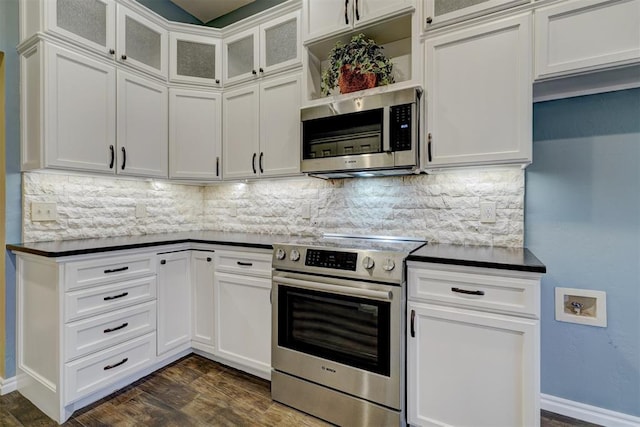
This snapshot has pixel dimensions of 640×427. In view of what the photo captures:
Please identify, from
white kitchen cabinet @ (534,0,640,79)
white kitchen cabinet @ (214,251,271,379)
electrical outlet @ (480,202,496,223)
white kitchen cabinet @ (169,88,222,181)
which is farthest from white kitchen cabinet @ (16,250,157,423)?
white kitchen cabinet @ (534,0,640,79)

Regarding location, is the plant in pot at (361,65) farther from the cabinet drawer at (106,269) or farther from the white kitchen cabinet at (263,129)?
the cabinet drawer at (106,269)

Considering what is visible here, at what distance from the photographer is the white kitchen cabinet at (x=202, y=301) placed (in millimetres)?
2510

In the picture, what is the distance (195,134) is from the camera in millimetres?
2844

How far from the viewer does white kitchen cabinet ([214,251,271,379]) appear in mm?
2242

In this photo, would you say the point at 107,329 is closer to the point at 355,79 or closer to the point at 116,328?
the point at 116,328

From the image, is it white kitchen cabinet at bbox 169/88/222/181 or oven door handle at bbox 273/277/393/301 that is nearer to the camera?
oven door handle at bbox 273/277/393/301

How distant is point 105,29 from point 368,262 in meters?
2.49

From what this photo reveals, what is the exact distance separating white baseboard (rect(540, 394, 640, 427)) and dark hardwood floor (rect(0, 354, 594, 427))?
0.04 m

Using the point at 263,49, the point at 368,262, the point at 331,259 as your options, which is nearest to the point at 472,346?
the point at 368,262

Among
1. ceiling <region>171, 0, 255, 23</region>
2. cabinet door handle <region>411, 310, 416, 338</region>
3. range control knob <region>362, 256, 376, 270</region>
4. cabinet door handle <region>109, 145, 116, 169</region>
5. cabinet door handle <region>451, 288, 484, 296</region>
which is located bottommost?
cabinet door handle <region>411, 310, 416, 338</region>

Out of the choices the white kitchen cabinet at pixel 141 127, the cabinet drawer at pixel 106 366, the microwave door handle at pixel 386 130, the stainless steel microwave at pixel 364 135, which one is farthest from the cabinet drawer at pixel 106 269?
the microwave door handle at pixel 386 130

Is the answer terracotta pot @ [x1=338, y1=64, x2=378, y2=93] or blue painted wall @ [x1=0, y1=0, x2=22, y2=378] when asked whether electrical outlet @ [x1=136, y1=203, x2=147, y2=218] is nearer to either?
blue painted wall @ [x1=0, y1=0, x2=22, y2=378]

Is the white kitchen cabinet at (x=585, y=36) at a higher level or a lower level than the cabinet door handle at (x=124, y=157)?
higher

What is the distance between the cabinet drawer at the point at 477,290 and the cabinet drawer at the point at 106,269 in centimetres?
183
